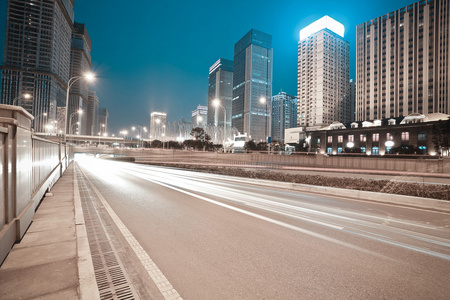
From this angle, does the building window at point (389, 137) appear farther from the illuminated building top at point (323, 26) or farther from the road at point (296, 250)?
the illuminated building top at point (323, 26)

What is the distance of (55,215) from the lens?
6.45m

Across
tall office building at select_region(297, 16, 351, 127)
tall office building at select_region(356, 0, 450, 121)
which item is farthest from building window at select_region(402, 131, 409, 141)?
tall office building at select_region(297, 16, 351, 127)

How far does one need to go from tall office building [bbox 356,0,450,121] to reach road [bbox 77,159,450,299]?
145m

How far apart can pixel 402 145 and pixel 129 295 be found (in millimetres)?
81304

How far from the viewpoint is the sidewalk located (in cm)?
297

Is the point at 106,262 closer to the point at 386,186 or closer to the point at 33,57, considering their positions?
the point at 386,186

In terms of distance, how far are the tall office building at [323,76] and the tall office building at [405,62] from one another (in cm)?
1947

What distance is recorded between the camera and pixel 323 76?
160000 mm

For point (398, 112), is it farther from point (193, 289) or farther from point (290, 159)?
point (193, 289)

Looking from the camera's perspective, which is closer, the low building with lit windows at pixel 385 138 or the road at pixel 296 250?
the road at pixel 296 250

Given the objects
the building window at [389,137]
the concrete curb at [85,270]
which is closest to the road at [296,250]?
the concrete curb at [85,270]

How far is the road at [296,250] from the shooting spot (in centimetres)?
317

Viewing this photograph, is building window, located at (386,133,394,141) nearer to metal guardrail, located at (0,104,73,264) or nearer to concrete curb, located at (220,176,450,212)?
concrete curb, located at (220,176,450,212)

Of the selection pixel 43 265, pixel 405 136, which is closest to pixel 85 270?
pixel 43 265
